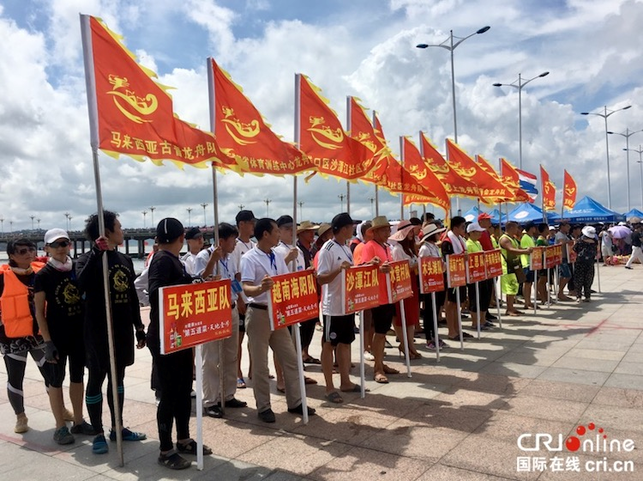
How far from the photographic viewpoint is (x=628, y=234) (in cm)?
2586

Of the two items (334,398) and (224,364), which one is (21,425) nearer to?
(224,364)

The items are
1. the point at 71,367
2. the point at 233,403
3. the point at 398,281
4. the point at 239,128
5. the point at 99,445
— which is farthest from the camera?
the point at 398,281

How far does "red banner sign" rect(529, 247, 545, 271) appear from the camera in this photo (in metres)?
10.9

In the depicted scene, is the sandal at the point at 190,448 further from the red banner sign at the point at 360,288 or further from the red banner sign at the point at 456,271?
the red banner sign at the point at 456,271

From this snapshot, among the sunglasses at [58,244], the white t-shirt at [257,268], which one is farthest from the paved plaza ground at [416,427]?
the sunglasses at [58,244]

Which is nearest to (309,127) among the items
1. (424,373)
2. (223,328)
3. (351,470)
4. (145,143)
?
(145,143)

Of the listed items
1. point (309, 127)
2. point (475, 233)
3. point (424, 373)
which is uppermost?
point (309, 127)

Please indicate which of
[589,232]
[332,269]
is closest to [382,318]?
[332,269]

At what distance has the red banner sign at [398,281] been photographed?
20.0ft

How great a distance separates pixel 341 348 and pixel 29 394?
374cm

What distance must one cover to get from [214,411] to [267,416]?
603 millimetres

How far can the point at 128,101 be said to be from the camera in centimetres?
434

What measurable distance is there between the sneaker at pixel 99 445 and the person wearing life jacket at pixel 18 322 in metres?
0.82

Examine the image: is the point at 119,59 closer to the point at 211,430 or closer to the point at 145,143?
the point at 145,143
